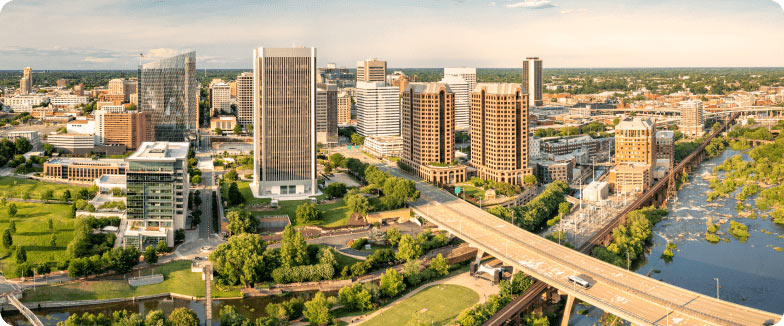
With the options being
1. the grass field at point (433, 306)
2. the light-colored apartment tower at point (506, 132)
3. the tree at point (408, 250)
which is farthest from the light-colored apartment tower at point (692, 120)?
the grass field at point (433, 306)

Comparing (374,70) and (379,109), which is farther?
(374,70)

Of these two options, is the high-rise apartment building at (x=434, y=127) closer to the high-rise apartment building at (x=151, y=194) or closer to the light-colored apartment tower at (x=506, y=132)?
the light-colored apartment tower at (x=506, y=132)

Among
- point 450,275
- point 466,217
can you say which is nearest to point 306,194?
point 466,217

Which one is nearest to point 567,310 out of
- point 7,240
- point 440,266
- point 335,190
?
point 440,266

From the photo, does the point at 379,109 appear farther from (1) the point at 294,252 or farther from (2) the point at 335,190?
(1) the point at 294,252

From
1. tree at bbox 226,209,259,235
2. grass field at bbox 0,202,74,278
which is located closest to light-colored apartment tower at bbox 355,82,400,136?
tree at bbox 226,209,259,235

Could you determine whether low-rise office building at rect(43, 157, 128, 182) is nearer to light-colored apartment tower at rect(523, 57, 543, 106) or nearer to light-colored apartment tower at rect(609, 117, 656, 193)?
light-colored apartment tower at rect(609, 117, 656, 193)
